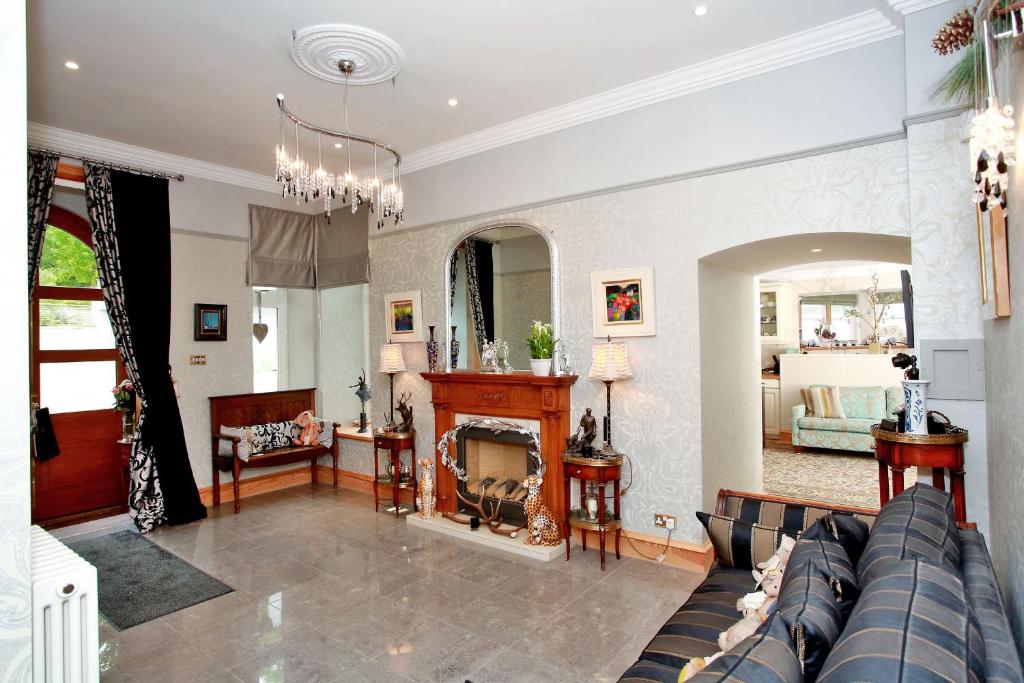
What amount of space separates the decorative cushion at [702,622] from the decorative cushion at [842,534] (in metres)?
0.43

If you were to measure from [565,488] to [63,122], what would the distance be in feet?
15.7

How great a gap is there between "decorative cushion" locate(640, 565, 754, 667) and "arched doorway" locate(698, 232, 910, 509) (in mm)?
1438

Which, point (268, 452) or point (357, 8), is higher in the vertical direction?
point (357, 8)

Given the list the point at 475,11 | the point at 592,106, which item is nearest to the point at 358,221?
the point at 592,106

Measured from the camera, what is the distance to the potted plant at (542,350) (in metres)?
4.25

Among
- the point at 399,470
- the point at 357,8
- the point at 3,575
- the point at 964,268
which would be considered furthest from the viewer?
the point at 399,470

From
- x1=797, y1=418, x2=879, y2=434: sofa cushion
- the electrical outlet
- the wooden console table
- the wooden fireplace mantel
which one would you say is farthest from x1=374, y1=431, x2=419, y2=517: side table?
x1=797, y1=418, x2=879, y2=434: sofa cushion

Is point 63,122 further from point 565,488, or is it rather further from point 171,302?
point 565,488

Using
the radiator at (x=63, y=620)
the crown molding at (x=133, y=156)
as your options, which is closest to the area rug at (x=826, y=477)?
the radiator at (x=63, y=620)

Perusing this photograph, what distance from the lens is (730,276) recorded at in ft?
14.3

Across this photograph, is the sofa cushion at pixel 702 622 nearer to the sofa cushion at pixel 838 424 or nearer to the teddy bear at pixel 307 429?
the teddy bear at pixel 307 429

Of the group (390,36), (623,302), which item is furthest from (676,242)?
(390,36)

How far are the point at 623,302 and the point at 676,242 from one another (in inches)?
21.4

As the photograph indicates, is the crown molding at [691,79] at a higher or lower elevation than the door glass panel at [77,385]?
higher
